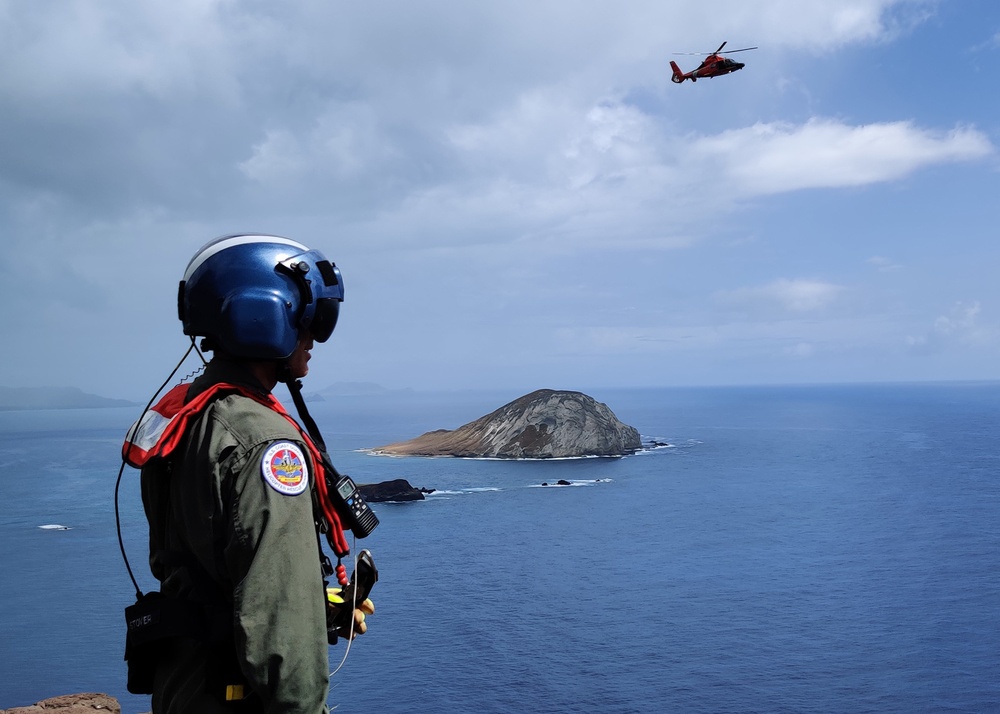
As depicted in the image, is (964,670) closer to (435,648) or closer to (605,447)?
(435,648)

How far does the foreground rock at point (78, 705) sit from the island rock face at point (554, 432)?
105 meters

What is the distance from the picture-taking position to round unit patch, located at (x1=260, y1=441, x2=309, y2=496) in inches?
122

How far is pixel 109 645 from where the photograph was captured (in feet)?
179

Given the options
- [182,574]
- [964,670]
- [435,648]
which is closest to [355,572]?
[182,574]

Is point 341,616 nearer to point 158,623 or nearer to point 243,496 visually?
point 158,623

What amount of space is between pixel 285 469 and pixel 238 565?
1.27ft

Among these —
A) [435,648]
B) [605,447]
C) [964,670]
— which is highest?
[605,447]

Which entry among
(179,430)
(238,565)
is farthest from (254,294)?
(238,565)

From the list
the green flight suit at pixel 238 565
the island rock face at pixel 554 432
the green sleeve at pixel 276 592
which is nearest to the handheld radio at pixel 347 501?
the green flight suit at pixel 238 565

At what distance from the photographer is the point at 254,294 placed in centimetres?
368

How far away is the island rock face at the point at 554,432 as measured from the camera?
136 m

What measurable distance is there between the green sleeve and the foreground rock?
111 feet

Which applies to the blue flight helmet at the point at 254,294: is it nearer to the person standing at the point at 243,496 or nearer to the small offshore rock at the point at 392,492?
the person standing at the point at 243,496

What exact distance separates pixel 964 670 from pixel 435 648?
32.8 metres
